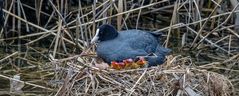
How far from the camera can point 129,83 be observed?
475 centimetres

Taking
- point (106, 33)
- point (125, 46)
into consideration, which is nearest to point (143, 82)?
point (125, 46)

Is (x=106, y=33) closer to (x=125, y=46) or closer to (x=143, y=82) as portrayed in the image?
(x=125, y=46)

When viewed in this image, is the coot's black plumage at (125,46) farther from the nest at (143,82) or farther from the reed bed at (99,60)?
the nest at (143,82)

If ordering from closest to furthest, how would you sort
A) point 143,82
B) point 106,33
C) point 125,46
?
point 143,82 → point 125,46 → point 106,33

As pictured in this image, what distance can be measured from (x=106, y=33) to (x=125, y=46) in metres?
0.23

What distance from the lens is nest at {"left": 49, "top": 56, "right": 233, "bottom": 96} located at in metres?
4.70

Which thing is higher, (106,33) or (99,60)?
(106,33)

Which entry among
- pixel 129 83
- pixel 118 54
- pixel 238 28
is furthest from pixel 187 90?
pixel 238 28

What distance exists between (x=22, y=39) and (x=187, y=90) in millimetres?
2812

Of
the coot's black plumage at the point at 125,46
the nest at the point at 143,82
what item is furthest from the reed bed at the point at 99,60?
the coot's black plumage at the point at 125,46

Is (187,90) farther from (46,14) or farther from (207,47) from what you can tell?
(46,14)

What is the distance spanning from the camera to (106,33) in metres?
5.44

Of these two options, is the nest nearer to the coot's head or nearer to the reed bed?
the reed bed

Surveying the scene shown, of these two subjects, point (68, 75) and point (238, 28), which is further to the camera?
point (238, 28)
